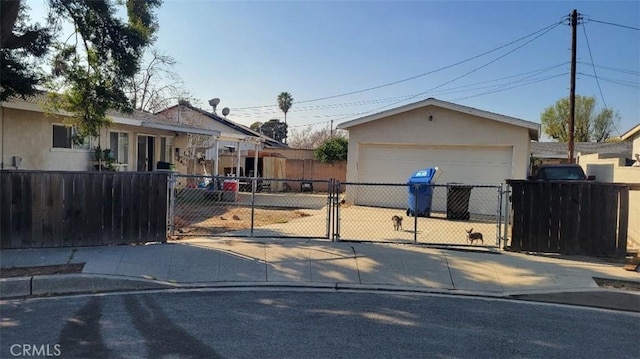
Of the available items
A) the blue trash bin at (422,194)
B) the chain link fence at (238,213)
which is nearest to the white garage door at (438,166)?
the blue trash bin at (422,194)

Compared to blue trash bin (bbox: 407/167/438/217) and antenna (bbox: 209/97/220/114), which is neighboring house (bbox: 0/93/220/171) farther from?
antenna (bbox: 209/97/220/114)

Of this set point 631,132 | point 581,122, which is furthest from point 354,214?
point 581,122

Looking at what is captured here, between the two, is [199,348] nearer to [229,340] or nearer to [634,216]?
[229,340]

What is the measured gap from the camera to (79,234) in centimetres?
797

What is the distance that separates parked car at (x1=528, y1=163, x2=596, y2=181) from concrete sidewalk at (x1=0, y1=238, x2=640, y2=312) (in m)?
8.76

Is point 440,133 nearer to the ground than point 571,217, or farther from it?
farther from it

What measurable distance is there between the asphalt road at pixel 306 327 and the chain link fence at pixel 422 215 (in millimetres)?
2916

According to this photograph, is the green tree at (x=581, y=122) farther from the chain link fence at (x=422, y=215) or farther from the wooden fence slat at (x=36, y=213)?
the wooden fence slat at (x=36, y=213)

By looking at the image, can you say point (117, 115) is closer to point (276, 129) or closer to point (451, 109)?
point (451, 109)

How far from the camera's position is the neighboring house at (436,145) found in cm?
1527

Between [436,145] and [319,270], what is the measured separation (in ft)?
33.4

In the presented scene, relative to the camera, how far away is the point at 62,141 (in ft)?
45.9

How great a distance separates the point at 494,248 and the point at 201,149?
67.9ft

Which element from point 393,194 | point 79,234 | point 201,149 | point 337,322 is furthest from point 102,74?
point 201,149
